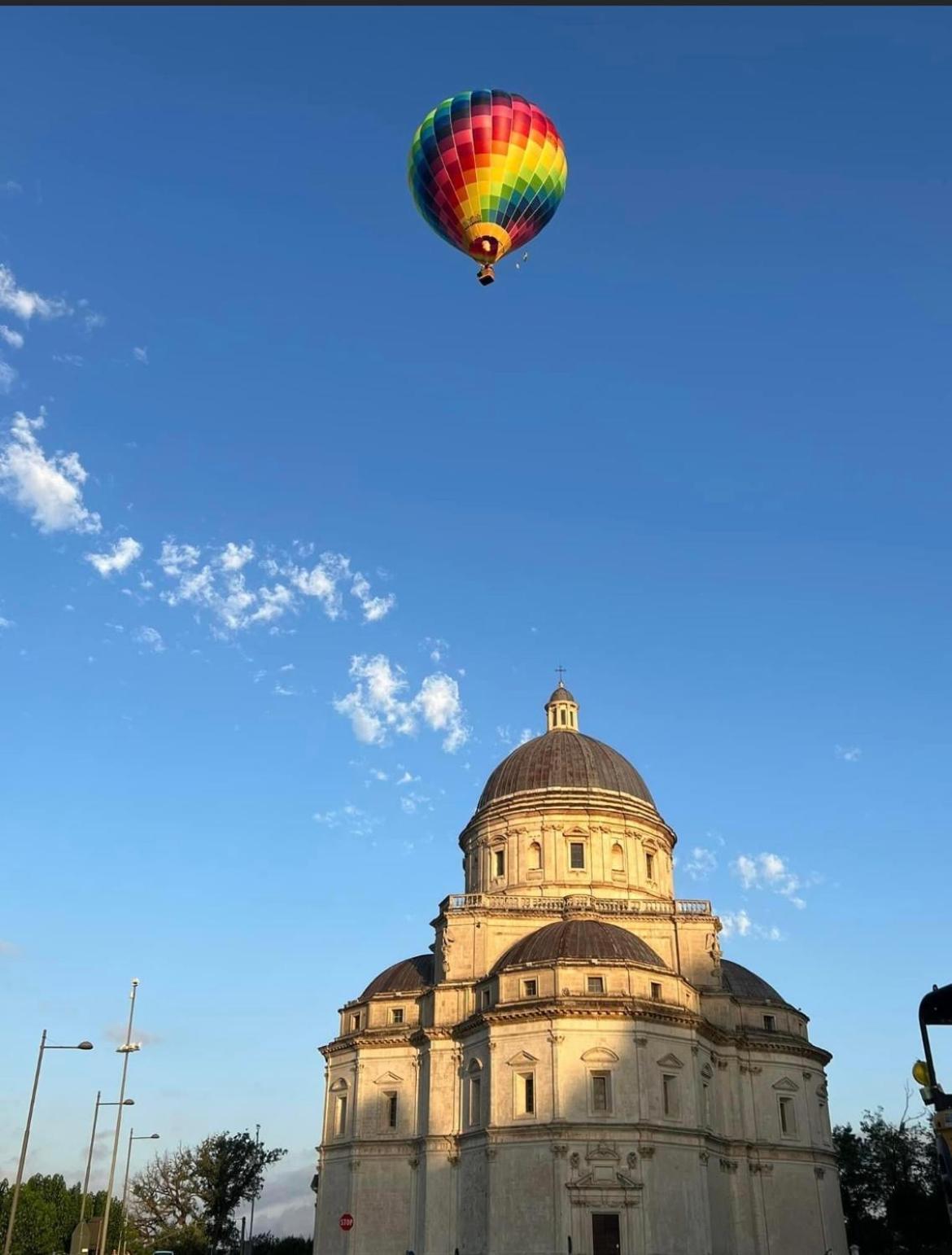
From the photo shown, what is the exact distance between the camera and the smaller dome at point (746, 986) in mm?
60069

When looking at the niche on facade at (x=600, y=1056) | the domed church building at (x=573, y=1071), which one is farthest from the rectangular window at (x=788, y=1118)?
the niche on facade at (x=600, y=1056)

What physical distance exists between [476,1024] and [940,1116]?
112ft

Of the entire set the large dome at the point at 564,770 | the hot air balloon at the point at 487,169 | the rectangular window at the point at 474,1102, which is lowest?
the rectangular window at the point at 474,1102

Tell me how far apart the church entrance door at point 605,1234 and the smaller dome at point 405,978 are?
591 inches

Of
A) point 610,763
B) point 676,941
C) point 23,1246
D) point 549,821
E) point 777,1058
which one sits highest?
point 610,763

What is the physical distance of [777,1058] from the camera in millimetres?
58156

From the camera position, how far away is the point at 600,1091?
48562 mm

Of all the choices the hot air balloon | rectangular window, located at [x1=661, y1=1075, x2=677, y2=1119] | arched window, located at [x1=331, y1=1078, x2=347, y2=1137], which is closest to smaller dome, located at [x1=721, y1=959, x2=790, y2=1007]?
rectangular window, located at [x1=661, y1=1075, x2=677, y2=1119]

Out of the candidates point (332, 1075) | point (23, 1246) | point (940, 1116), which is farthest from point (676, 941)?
point (23, 1246)

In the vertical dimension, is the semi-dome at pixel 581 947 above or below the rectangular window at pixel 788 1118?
above

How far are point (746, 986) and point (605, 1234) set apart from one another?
18.6 m

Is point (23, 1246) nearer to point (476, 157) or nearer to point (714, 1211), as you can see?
point (714, 1211)

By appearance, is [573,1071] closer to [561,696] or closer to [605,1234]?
[605,1234]

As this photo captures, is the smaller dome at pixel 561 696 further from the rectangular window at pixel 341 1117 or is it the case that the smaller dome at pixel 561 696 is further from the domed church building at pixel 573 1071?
the rectangular window at pixel 341 1117
